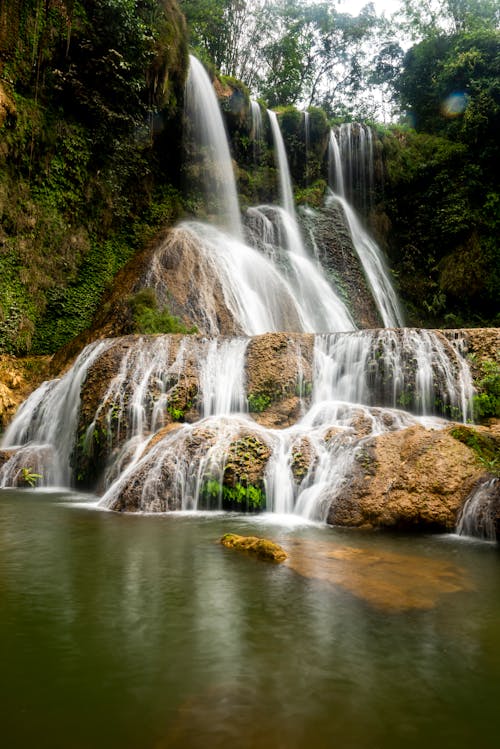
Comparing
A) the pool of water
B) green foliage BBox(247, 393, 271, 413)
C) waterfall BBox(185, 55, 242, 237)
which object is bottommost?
the pool of water

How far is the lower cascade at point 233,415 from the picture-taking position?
6.74 meters

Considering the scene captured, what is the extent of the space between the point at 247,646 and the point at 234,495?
12.9ft

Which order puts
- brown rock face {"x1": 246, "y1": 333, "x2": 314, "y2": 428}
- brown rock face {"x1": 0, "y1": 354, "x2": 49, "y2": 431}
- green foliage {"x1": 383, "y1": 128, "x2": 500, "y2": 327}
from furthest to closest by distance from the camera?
1. green foliage {"x1": 383, "y1": 128, "x2": 500, "y2": 327}
2. brown rock face {"x1": 0, "y1": 354, "x2": 49, "y2": 431}
3. brown rock face {"x1": 246, "y1": 333, "x2": 314, "y2": 428}

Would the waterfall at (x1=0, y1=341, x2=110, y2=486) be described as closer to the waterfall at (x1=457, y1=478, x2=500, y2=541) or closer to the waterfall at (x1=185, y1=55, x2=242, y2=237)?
the waterfall at (x1=457, y1=478, x2=500, y2=541)

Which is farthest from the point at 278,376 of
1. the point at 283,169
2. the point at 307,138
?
the point at 307,138

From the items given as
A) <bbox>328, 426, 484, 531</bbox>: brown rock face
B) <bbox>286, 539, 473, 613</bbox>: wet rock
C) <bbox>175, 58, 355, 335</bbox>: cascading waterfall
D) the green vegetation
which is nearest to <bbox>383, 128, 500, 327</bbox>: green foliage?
the green vegetation

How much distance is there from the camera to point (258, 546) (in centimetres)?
454

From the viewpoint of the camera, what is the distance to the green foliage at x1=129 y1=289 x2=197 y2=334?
11625mm

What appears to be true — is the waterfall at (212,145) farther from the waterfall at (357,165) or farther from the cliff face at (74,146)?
the waterfall at (357,165)

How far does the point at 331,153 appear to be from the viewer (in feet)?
70.8

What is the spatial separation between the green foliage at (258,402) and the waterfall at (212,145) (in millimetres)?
10274

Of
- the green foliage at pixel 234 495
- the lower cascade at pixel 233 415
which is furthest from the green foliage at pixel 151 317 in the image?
the green foliage at pixel 234 495

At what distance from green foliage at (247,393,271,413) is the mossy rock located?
3925mm

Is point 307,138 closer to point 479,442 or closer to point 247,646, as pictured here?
point 479,442
